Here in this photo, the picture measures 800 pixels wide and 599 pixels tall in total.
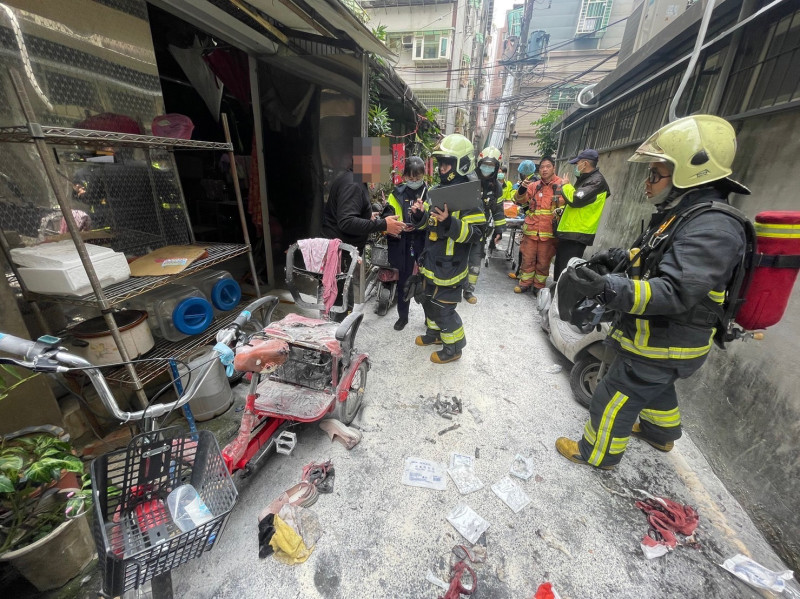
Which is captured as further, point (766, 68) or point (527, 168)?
point (527, 168)

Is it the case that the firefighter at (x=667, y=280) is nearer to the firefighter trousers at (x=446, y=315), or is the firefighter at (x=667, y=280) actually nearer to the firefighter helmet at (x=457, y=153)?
the firefighter trousers at (x=446, y=315)

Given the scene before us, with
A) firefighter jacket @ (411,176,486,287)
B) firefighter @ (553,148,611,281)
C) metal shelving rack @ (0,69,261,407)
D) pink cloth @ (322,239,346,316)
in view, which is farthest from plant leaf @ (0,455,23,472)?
firefighter @ (553,148,611,281)

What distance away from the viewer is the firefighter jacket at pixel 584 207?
426 centimetres

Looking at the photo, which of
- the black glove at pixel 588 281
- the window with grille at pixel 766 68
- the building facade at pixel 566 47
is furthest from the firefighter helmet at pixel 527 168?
the building facade at pixel 566 47

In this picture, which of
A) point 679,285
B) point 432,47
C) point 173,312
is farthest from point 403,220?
point 432,47

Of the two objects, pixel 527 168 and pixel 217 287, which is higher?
pixel 527 168

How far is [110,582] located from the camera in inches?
42.4

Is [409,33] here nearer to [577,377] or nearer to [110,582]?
[577,377]

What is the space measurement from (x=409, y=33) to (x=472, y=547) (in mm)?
23952

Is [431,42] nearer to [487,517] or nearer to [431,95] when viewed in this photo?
[431,95]

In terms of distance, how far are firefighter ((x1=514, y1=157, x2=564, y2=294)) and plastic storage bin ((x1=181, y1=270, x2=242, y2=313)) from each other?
441 centimetres

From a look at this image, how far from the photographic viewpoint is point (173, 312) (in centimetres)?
250

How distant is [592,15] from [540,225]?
2749 centimetres

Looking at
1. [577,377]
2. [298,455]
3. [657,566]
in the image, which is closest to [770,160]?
[577,377]
